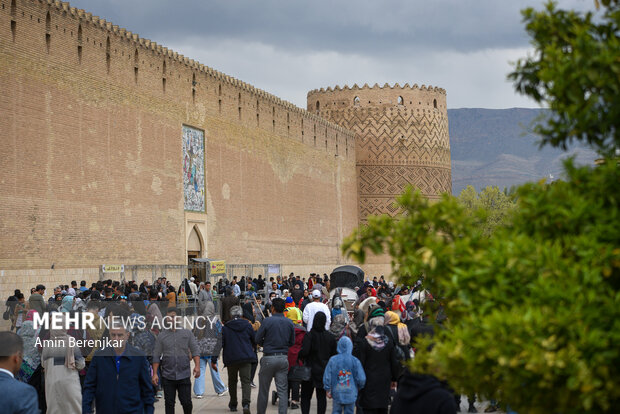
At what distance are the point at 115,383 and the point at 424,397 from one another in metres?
2.73

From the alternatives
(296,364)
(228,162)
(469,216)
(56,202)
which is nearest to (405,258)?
(469,216)

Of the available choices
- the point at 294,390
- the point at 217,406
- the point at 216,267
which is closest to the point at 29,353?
the point at 217,406

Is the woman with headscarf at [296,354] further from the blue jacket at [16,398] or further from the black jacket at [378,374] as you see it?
the blue jacket at [16,398]

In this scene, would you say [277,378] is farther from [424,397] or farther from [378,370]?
[424,397]

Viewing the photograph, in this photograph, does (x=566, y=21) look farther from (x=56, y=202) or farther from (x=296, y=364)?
(x=56, y=202)

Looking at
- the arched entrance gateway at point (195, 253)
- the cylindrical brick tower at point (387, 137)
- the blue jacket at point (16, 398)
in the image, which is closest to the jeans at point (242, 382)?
the blue jacket at point (16, 398)

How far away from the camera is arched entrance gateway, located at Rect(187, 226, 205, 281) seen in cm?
2464

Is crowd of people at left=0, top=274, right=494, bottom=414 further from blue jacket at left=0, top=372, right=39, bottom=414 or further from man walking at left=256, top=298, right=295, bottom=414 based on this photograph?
blue jacket at left=0, top=372, right=39, bottom=414

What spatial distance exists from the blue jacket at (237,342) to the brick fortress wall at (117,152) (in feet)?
32.1

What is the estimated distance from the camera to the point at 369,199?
40.3 m

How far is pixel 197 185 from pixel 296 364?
57.2 ft

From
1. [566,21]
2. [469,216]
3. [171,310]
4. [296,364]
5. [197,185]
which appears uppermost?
[197,185]

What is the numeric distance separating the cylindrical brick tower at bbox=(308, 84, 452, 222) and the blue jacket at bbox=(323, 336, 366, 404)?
3261cm

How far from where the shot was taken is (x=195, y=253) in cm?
2558
